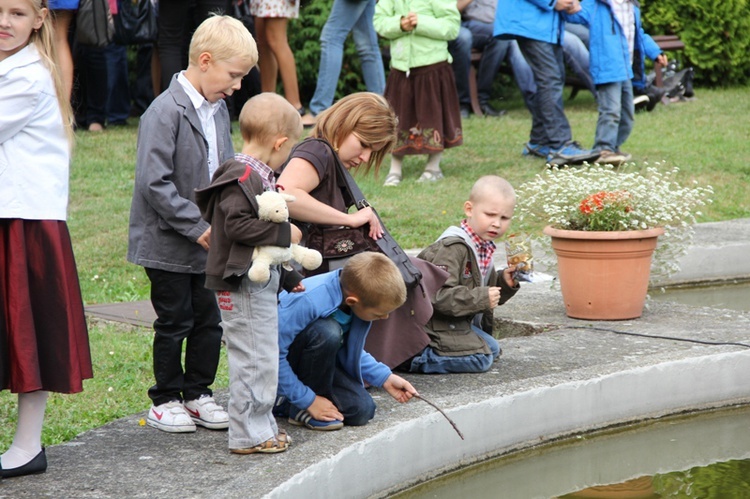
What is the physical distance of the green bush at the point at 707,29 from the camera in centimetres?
1533

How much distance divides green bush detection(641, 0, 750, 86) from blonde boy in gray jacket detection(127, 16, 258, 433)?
40.9ft

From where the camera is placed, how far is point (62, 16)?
8648mm

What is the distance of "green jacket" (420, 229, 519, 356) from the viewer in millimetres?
4613

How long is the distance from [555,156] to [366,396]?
566 cm

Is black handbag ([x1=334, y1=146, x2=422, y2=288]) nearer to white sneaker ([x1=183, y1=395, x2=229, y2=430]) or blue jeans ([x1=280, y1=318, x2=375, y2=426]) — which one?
blue jeans ([x1=280, y1=318, x2=375, y2=426])

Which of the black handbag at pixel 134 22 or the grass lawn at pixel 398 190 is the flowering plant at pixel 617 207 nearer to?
the grass lawn at pixel 398 190

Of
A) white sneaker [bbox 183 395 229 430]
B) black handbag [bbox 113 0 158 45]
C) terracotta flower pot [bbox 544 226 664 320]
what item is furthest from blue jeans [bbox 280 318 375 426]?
black handbag [bbox 113 0 158 45]

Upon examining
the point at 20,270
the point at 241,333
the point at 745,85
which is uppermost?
the point at 20,270

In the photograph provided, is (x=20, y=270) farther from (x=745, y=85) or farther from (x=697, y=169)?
(x=745, y=85)

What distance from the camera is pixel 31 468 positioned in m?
3.54

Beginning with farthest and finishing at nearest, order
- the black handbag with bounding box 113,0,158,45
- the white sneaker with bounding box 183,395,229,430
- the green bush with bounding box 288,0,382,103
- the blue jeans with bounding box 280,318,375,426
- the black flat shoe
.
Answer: the green bush with bounding box 288,0,382,103 → the black handbag with bounding box 113,0,158,45 → the white sneaker with bounding box 183,395,229,430 → the blue jeans with bounding box 280,318,375,426 → the black flat shoe

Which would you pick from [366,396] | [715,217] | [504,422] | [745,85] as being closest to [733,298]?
[715,217]

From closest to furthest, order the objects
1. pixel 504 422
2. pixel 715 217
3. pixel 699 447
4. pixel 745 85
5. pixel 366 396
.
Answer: pixel 366 396 → pixel 504 422 → pixel 699 447 → pixel 715 217 → pixel 745 85

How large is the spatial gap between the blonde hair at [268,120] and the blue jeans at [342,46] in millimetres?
6144
